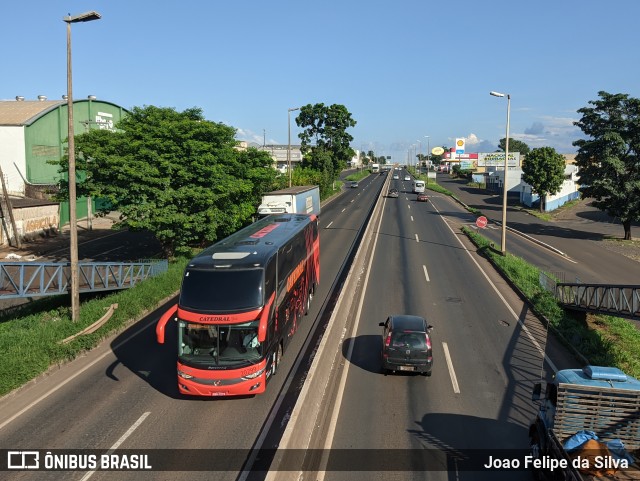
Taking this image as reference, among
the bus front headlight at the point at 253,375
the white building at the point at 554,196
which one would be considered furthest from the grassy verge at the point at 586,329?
the white building at the point at 554,196

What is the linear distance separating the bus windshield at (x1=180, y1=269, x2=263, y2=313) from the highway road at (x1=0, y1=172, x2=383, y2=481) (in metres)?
2.95

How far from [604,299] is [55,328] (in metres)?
24.6

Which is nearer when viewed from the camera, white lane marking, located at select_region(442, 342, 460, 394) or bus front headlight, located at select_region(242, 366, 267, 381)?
bus front headlight, located at select_region(242, 366, 267, 381)

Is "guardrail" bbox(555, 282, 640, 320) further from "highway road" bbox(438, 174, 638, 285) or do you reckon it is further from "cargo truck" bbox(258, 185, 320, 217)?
"cargo truck" bbox(258, 185, 320, 217)

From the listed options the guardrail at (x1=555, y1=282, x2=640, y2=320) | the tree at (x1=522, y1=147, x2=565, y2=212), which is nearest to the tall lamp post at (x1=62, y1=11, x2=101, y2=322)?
the guardrail at (x1=555, y1=282, x2=640, y2=320)

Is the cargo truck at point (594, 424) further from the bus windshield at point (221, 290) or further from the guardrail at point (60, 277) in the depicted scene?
the guardrail at point (60, 277)

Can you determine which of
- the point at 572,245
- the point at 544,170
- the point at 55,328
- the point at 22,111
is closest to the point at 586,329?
the point at 55,328

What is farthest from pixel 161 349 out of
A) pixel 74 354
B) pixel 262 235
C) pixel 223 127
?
pixel 223 127

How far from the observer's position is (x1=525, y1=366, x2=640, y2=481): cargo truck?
356 inches

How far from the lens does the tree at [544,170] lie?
61.5m

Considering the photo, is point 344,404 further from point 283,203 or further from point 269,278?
point 283,203

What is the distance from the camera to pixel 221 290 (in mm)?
13383

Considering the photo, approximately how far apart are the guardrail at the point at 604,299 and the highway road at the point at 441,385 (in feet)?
8.58

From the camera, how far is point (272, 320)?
14.2m
